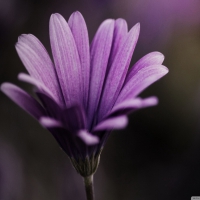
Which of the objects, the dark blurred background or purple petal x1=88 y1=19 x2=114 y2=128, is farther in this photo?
the dark blurred background

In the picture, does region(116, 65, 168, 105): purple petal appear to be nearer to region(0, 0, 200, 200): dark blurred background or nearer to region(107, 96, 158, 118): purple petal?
region(107, 96, 158, 118): purple petal

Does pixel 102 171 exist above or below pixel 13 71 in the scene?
below

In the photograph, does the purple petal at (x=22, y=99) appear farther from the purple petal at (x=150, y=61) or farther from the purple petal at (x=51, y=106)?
the purple petal at (x=150, y=61)

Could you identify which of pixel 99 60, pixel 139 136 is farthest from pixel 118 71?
pixel 139 136

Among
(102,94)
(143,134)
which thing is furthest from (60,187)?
(102,94)

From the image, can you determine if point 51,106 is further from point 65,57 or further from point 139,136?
point 139,136

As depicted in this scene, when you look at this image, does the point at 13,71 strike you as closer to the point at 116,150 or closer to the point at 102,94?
the point at 116,150

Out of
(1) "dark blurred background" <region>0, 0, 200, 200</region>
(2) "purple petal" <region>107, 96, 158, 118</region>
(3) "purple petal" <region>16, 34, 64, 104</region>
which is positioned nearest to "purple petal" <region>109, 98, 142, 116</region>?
(2) "purple petal" <region>107, 96, 158, 118</region>
